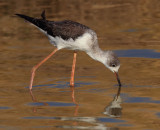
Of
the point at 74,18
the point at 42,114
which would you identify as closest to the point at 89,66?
the point at 42,114

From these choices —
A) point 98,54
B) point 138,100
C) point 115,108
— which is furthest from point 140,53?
point 115,108

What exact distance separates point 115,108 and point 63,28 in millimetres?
2509

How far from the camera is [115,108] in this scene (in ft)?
30.2

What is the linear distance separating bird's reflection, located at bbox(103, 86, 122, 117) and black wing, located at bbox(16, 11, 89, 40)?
5.38ft

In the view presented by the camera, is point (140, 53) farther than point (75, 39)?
Yes

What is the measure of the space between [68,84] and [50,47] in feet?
10.6

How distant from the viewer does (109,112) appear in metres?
8.96

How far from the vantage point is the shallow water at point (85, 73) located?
28.4ft

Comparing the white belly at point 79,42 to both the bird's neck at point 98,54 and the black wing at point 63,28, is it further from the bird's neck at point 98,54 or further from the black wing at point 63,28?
the bird's neck at point 98,54

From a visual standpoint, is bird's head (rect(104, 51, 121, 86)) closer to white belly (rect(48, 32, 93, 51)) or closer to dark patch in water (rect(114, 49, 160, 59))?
white belly (rect(48, 32, 93, 51))

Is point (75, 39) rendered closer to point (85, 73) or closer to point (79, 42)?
point (79, 42)

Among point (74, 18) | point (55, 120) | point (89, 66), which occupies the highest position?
point (74, 18)

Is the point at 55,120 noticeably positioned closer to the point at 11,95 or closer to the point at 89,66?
the point at 11,95

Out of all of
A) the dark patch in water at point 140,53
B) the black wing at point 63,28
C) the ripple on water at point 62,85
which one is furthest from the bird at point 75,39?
the dark patch in water at point 140,53
